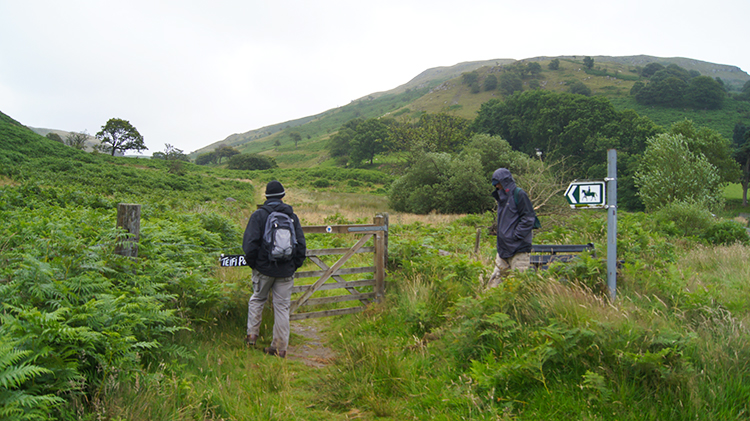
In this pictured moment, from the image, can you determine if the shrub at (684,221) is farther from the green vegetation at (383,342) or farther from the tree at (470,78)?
the tree at (470,78)

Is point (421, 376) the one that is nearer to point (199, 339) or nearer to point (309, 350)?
point (309, 350)

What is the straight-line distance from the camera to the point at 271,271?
521cm

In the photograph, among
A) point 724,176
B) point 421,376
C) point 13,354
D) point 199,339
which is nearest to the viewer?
point 13,354

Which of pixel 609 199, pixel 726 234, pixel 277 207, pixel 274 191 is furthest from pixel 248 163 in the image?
pixel 609 199

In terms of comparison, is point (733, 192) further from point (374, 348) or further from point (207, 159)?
point (207, 159)

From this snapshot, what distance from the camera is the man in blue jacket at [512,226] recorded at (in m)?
5.86

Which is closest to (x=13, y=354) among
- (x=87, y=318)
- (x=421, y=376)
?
(x=87, y=318)

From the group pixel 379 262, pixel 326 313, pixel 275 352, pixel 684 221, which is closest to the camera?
pixel 275 352

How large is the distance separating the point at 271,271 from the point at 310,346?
1.52 metres

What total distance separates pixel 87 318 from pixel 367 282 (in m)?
4.56

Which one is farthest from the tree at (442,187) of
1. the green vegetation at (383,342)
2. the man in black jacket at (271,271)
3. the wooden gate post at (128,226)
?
the wooden gate post at (128,226)

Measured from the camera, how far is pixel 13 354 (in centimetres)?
228

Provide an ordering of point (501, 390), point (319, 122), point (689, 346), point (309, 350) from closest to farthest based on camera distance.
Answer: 1. point (689, 346)
2. point (501, 390)
3. point (309, 350)
4. point (319, 122)

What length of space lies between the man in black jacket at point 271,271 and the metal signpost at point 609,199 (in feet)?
11.1
